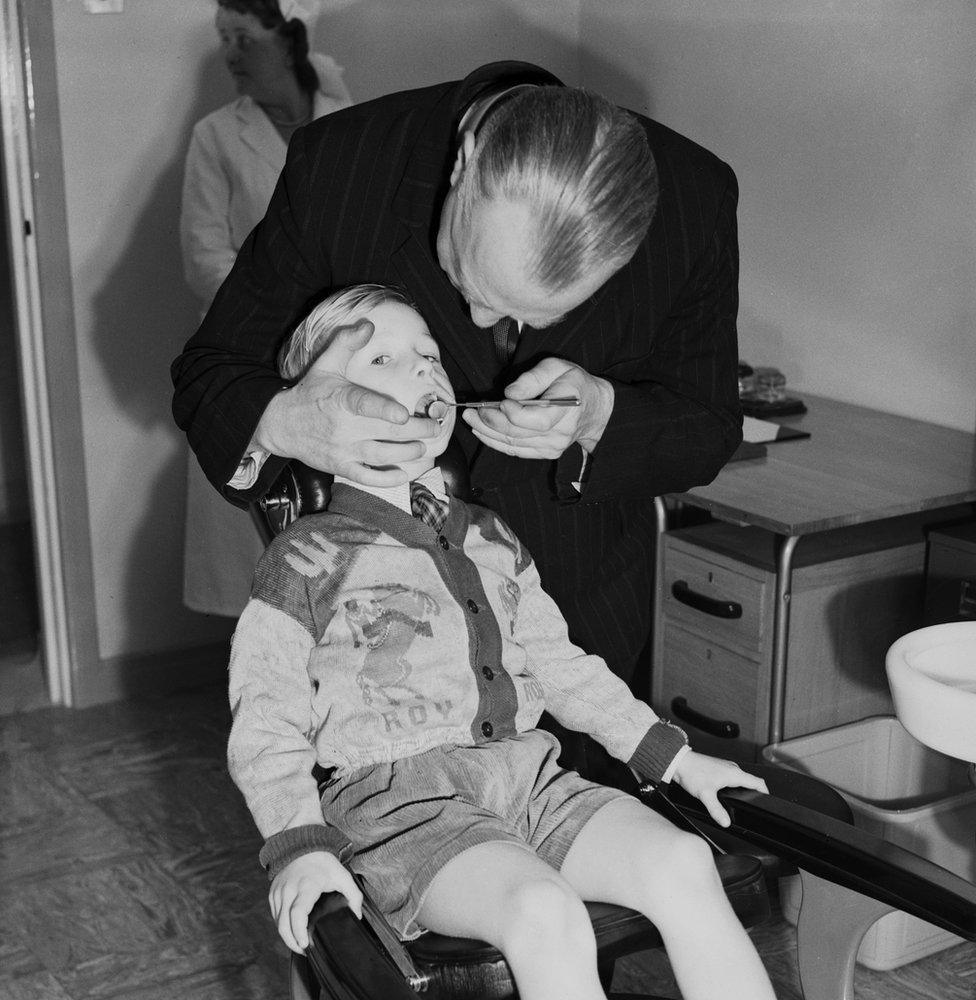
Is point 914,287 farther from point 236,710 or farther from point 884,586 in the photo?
point 236,710

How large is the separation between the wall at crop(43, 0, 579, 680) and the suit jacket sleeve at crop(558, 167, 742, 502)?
1.76m

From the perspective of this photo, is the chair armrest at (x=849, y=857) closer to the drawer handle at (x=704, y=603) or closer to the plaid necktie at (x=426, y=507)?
the plaid necktie at (x=426, y=507)

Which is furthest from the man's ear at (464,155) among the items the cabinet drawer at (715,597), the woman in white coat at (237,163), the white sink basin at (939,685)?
the woman in white coat at (237,163)

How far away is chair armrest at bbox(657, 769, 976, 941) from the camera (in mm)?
1318

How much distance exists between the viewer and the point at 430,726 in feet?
4.83

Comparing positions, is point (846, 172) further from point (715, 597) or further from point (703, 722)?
point (703, 722)

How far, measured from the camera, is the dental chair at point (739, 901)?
4.10 ft

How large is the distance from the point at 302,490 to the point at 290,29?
191cm

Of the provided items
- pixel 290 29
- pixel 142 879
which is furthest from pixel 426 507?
pixel 290 29

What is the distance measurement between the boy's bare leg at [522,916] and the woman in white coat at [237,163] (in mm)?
1919

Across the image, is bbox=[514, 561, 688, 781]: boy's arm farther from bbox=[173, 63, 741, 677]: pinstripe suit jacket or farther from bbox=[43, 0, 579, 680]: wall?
bbox=[43, 0, 579, 680]: wall

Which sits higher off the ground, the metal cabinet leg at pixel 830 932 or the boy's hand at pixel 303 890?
the boy's hand at pixel 303 890

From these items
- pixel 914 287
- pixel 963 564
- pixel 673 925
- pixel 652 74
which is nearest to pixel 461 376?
pixel 673 925

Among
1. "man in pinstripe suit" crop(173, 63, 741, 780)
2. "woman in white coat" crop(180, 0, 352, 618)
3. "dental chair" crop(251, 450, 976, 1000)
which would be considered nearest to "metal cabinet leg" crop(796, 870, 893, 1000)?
"dental chair" crop(251, 450, 976, 1000)
